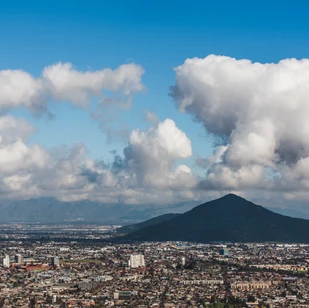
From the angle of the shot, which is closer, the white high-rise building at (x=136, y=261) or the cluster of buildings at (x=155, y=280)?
the cluster of buildings at (x=155, y=280)

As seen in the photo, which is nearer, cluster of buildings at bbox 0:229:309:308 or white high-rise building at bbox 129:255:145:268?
cluster of buildings at bbox 0:229:309:308

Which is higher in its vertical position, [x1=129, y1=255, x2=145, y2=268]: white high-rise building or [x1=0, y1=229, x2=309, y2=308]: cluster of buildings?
[x1=129, y1=255, x2=145, y2=268]: white high-rise building

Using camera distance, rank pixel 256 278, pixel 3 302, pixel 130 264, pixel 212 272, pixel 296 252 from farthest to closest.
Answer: pixel 296 252, pixel 130 264, pixel 212 272, pixel 256 278, pixel 3 302

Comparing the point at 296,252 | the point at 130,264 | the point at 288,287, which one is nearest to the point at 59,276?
the point at 130,264

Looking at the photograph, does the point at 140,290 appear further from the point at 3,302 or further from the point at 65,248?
the point at 65,248

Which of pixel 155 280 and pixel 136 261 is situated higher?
pixel 136 261

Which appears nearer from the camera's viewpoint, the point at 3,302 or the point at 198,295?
the point at 3,302

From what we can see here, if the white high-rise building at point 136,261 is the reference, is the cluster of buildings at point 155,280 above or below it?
below

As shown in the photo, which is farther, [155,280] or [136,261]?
[136,261]
